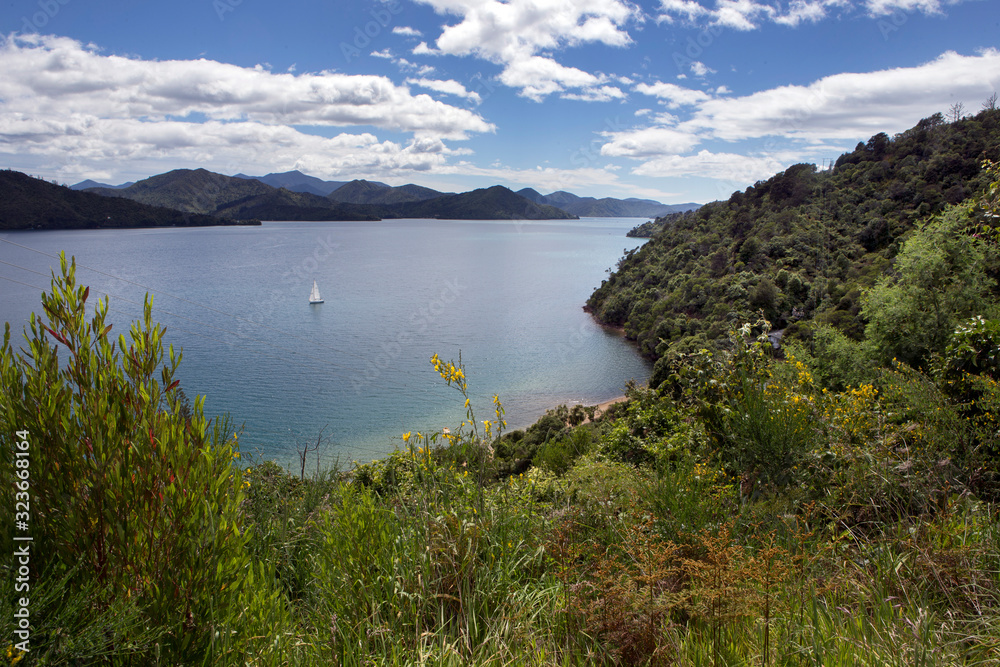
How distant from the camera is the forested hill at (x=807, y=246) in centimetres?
3625

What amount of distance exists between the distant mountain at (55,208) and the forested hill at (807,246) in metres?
94.4

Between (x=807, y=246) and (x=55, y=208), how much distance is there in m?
117

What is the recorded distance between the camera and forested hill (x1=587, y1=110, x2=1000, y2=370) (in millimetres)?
36250

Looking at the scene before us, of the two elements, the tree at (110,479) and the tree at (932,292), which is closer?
the tree at (110,479)

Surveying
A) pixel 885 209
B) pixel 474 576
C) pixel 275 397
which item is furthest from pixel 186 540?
pixel 885 209

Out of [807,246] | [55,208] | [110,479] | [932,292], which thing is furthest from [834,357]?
[55,208]

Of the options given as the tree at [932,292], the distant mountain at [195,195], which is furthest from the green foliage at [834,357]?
the distant mountain at [195,195]

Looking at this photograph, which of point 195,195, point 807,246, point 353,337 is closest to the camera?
point 353,337

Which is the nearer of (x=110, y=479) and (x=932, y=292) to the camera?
(x=110, y=479)

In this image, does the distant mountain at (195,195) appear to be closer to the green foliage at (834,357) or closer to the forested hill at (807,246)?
Answer: the forested hill at (807,246)

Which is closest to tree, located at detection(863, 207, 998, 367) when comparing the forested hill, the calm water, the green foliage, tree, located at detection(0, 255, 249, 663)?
the green foliage

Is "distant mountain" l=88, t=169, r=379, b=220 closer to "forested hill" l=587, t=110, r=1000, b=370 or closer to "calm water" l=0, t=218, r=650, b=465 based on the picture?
"calm water" l=0, t=218, r=650, b=465

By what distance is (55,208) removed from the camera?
299 ft

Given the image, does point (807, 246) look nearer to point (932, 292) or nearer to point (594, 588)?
point (932, 292)
